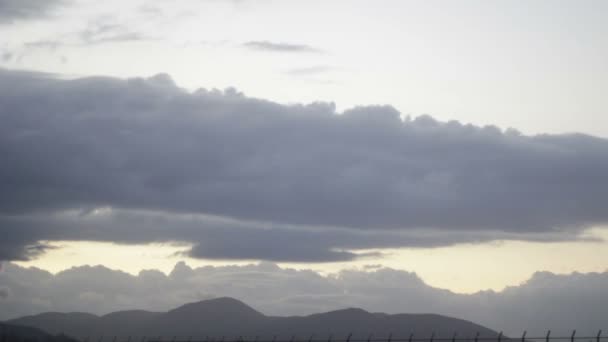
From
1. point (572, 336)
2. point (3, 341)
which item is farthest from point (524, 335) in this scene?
point (3, 341)

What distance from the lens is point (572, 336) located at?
3297 inches

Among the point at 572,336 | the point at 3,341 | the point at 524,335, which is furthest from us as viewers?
the point at 3,341

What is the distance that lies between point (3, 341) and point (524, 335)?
146 metres

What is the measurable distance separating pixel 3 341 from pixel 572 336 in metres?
153

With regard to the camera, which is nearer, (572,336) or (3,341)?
(572,336)

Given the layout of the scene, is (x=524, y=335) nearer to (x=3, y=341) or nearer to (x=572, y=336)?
(x=572, y=336)

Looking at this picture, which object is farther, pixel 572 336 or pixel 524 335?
pixel 524 335

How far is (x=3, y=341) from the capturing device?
19838 cm

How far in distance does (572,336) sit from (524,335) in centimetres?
652

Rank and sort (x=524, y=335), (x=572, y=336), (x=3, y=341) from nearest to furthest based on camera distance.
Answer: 1. (x=572, y=336)
2. (x=524, y=335)
3. (x=3, y=341)
